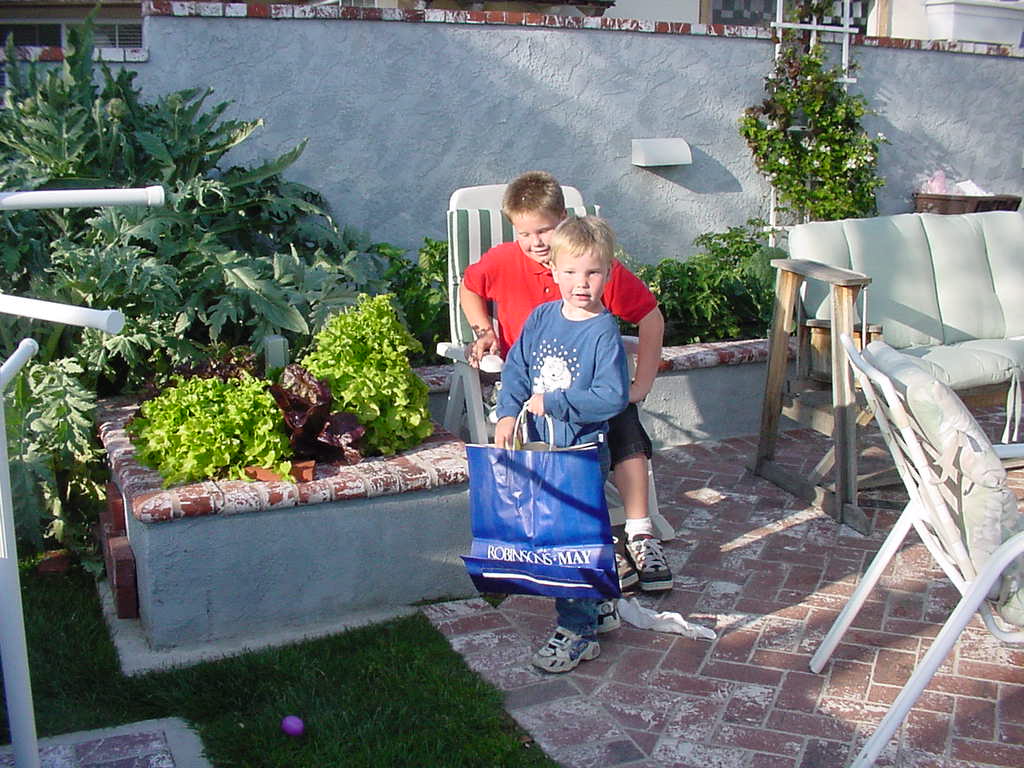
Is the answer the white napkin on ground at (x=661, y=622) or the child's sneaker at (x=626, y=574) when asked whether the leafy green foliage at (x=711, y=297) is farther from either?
the white napkin on ground at (x=661, y=622)

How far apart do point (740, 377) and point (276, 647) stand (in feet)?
9.26

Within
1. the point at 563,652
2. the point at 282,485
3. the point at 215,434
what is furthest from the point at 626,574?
the point at 215,434

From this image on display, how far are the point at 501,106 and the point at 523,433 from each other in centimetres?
343

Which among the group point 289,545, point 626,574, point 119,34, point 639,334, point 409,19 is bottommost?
point 626,574

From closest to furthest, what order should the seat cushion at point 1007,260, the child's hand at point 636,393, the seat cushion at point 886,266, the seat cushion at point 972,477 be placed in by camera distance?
the seat cushion at point 972,477 → the child's hand at point 636,393 → the seat cushion at point 886,266 → the seat cushion at point 1007,260

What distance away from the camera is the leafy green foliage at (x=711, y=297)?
559 centimetres

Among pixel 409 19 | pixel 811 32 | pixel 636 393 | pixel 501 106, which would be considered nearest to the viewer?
pixel 636 393

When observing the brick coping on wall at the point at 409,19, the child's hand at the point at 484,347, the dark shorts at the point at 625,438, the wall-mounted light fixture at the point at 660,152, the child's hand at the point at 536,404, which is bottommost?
the dark shorts at the point at 625,438

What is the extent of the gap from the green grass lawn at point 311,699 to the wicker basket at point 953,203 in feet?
17.9

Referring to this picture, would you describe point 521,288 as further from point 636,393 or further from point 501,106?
point 501,106

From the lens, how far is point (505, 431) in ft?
10.1

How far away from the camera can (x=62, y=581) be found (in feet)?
12.1

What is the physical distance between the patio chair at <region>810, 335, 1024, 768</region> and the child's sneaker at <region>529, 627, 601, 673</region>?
81 centimetres

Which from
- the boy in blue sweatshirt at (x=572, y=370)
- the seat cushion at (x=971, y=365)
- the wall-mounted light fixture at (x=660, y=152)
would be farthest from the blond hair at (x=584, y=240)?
the wall-mounted light fixture at (x=660, y=152)
